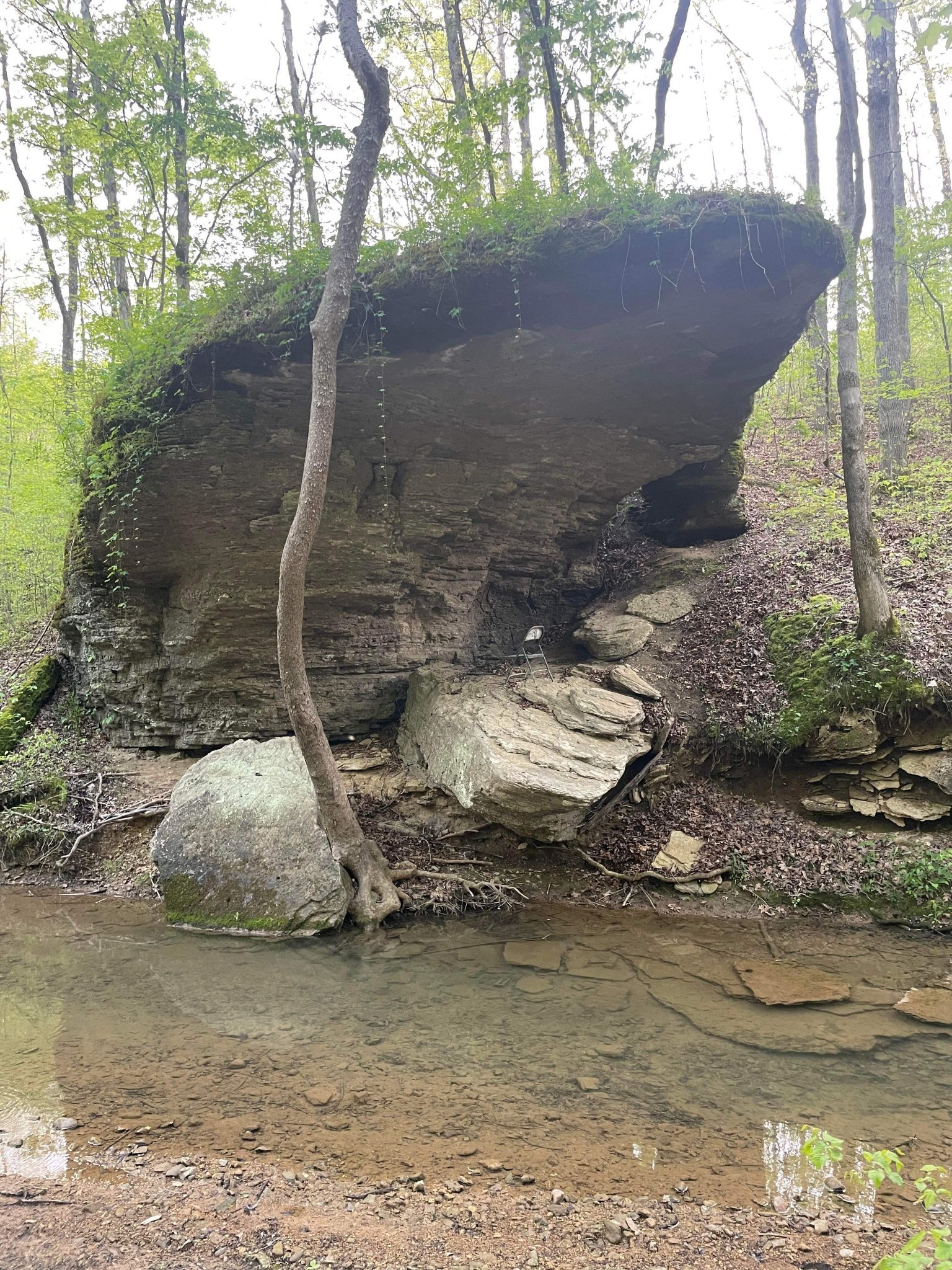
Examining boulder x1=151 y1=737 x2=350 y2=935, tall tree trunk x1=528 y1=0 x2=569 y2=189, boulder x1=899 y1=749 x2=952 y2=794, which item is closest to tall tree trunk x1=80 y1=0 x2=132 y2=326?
tall tree trunk x1=528 y1=0 x2=569 y2=189

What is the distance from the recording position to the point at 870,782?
7902 mm

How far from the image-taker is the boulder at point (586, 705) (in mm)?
8898

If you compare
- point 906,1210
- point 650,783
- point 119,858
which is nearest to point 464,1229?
point 906,1210

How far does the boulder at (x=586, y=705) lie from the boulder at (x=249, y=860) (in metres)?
3.49

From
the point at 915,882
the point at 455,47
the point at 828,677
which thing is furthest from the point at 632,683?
the point at 455,47

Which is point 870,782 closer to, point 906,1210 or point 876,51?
point 906,1210

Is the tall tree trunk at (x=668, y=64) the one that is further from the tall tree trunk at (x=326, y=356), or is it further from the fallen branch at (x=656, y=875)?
the fallen branch at (x=656, y=875)

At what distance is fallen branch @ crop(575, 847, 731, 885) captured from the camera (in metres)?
7.83

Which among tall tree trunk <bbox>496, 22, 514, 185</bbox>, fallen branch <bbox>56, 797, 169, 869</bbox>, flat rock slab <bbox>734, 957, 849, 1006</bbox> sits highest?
tall tree trunk <bbox>496, 22, 514, 185</bbox>

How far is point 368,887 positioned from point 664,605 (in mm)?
6921

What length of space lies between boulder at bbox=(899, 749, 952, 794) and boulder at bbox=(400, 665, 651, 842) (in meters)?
3.05

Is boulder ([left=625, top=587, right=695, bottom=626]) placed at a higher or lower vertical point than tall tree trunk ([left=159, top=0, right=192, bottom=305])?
lower

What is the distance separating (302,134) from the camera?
8016 mm

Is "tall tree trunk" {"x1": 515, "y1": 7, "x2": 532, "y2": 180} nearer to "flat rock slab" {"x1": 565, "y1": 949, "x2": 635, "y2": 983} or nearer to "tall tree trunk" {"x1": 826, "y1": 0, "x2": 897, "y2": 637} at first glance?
"tall tree trunk" {"x1": 826, "y1": 0, "x2": 897, "y2": 637}
